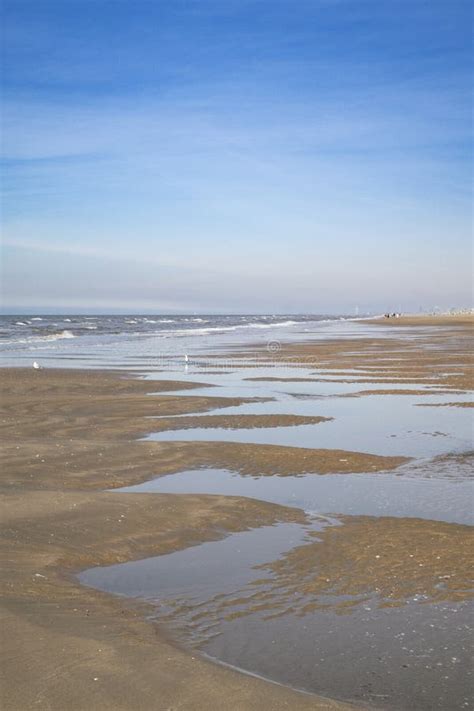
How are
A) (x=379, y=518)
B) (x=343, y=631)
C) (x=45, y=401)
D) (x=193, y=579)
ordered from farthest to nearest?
1. (x=45, y=401)
2. (x=379, y=518)
3. (x=193, y=579)
4. (x=343, y=631)

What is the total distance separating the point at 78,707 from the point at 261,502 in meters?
5.76

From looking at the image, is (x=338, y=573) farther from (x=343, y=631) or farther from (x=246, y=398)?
(x=246, y=398)

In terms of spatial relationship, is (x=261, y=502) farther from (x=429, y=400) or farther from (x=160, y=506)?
(x=429, y=400)

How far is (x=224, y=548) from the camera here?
8.34 meters

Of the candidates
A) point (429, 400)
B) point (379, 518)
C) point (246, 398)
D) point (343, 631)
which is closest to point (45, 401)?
point (246, 398)

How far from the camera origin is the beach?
4.98 meters

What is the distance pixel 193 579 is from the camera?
23.9ft

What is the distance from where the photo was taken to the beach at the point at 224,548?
4.98m

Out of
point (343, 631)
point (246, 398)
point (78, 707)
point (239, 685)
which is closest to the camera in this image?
point (78, 707)

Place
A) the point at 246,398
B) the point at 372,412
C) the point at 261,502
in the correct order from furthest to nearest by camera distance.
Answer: the point at 246,398 < the point at 372,412 < the point at 261,502

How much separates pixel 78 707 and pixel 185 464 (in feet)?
26.9

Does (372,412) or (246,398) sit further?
(246,398)

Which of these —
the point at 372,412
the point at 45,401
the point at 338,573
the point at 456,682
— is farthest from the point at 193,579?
the point at 45,401

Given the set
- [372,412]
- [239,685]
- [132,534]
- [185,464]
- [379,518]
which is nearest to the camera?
[239,685]
